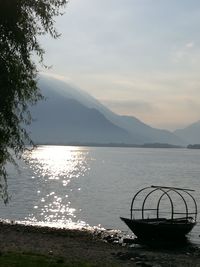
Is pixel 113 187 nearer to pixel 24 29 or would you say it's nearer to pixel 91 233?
pixel 91 233

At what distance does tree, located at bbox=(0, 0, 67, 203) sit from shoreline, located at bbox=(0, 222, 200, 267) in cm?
1002

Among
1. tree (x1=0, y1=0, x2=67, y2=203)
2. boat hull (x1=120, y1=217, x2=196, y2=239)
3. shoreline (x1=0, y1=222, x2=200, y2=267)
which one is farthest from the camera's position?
boat hull (x1=120, y1=217, x2=196, y2=239)

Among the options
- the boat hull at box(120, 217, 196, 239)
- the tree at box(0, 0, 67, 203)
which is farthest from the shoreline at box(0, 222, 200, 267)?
the tree at box(0, 0, 67, 203)

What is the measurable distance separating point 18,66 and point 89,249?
19.5m

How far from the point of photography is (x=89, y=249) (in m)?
31.6

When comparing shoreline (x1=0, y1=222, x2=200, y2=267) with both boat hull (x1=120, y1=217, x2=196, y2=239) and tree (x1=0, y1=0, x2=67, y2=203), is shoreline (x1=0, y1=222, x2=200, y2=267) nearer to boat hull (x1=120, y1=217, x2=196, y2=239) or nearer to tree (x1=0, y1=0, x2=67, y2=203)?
boat hull (x1=120, y1=217, x2=196, y2=239)

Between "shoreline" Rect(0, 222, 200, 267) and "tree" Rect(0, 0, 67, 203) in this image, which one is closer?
"tree" Rect(0, 0, 67, 203)

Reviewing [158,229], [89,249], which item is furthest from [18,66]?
[158,229]

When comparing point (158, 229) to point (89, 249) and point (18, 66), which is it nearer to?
point (89, 249)

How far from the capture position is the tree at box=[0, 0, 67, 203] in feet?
48.8

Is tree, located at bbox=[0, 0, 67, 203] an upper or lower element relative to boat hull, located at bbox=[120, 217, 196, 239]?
upper

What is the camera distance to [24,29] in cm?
1534

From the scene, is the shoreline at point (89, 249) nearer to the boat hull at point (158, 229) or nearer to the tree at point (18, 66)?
the boat hull at point (158, 229)

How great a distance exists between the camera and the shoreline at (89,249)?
26797 millimetres
